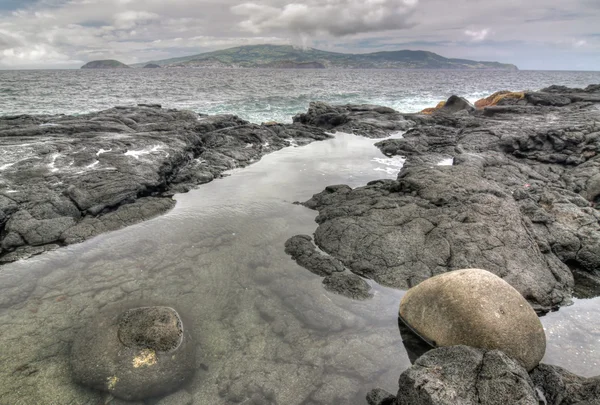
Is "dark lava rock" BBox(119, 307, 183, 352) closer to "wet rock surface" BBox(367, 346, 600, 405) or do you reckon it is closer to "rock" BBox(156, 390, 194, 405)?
"rock" BBox(156, 390, 194, 405)

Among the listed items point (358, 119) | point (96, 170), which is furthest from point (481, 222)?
point (358, 119)

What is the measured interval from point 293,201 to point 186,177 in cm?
646

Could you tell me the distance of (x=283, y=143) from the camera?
26609 mm

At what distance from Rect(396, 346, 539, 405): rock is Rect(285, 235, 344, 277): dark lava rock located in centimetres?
450

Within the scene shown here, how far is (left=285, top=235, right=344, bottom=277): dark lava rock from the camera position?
10266 millimetres

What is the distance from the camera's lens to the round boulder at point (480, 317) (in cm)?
673

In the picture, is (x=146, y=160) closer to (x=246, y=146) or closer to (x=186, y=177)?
(x=186, y=177)

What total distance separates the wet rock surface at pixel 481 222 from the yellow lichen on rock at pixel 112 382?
6499mm

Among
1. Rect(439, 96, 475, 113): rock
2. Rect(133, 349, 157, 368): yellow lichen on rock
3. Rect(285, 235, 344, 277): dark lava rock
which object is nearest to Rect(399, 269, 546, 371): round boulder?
Rect(285, 235, 344, 277): dark lava rock

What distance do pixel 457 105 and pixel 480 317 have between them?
3790 centimetres

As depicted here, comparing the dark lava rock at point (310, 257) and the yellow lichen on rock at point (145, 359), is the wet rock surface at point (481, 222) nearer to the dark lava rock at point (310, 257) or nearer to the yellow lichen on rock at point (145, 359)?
the dark lava rock at point (310, 257)

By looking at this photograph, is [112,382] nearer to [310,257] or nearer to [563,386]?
[310,257]

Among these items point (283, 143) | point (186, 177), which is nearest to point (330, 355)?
point (186, 177)

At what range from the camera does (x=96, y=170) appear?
15484mm
